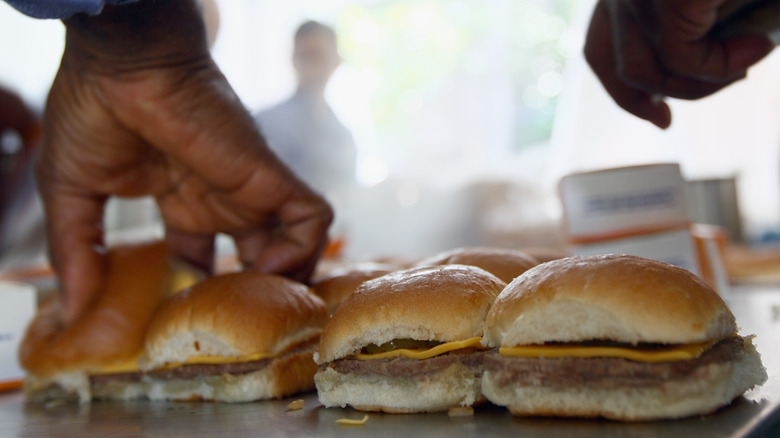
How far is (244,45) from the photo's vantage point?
201 centimetres

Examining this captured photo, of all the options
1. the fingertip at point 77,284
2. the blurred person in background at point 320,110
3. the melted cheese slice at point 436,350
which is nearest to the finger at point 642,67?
the melted cheese slice at point 436,350

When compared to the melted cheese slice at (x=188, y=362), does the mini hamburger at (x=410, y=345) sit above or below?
above

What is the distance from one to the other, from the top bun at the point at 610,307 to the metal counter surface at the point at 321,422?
0.33 ft

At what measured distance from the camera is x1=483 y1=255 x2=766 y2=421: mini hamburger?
0.73 metres

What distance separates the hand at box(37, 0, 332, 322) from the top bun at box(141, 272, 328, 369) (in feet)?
0.55

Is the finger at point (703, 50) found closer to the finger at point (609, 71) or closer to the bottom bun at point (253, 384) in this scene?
the finger at point (609, 71)

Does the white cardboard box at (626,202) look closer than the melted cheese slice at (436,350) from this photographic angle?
No

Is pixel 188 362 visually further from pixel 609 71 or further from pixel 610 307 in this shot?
pixel 609 71

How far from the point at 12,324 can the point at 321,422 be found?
110 cm

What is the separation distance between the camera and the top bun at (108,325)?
1.28 metres

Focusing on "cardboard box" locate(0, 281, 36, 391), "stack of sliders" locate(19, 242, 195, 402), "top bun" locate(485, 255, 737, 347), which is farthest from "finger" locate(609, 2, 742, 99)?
"cardboard box" locate(0, 281, 36, 391)

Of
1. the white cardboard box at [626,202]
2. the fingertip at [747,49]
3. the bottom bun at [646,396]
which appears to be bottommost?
the white cardboard box at [626,202]

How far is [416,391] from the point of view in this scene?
882 mm

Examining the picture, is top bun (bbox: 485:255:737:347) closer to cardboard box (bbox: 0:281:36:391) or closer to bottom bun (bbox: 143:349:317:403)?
bottom bun (bbox: 143:349:317:403)
